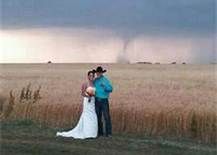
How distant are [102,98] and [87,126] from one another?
78 cm

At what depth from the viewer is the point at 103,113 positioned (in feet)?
54.8

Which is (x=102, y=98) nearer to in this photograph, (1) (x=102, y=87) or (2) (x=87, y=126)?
(1) (x=102, y=87)

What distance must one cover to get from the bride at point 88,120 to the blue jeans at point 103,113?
143 mm

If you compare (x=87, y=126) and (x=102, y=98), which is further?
(x=102, y=98)

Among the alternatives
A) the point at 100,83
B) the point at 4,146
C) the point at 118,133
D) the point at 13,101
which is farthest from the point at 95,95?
the point at 13,101

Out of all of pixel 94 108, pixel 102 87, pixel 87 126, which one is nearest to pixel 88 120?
pixel 87 126

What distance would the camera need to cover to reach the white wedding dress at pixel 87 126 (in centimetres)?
1641

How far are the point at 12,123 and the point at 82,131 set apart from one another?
120 inches

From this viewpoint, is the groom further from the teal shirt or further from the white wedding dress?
the white wedding dress

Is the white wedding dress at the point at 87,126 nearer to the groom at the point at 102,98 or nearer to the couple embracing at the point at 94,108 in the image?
the couple embracing at the point at 94,108

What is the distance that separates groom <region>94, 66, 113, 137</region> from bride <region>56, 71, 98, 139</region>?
127 millimetres

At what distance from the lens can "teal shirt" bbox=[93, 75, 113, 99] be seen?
642 inches

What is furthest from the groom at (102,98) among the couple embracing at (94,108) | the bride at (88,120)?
the bride at (88,120)

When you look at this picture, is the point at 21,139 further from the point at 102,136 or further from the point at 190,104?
the point at 190,104
